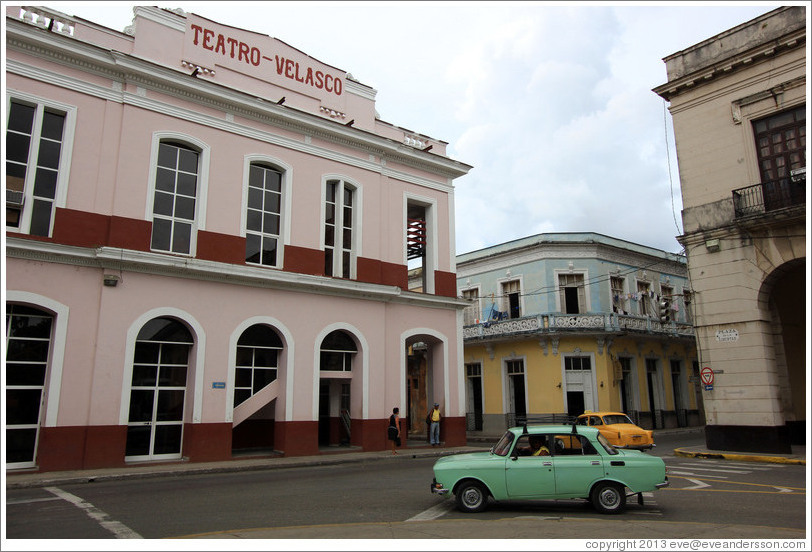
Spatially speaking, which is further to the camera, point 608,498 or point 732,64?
point 732,64

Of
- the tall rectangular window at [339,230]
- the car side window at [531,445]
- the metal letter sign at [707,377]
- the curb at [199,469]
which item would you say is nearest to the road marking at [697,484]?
the car side window at [531,445]

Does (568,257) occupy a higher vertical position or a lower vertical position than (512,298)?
higher

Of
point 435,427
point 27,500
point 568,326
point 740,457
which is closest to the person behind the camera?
point 27,500

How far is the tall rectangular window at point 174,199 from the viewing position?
16828 millimetres

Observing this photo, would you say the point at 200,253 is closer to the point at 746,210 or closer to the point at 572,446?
the point at 572,446

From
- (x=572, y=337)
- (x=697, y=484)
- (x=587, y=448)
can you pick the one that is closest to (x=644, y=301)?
(x=572, y=337)

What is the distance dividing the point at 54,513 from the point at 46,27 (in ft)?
42.3

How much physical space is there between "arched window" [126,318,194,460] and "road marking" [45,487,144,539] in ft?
12.6

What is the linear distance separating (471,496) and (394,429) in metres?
10.0

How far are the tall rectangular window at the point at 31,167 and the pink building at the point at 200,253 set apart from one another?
0.05 metres

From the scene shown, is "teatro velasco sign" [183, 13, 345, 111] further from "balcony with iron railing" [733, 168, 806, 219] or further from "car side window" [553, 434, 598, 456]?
"car side window" [553, 434, 598, 456]

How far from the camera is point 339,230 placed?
804 inches

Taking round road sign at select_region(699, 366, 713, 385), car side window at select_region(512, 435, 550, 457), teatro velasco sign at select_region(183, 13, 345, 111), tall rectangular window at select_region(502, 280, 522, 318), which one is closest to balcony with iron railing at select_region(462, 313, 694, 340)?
tall rectangular window at select_region(502, 280, 522, 318)

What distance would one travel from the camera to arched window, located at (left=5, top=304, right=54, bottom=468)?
1384 centimetres
